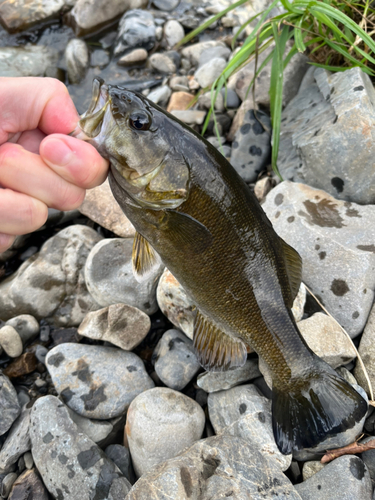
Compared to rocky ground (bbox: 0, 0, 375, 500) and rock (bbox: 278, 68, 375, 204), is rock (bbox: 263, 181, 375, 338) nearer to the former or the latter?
rocky ground (bbox: 0, 0, 375, 500)

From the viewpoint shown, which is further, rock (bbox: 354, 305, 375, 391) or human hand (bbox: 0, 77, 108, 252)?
rock (bbox: 354, 305, 375, 391)

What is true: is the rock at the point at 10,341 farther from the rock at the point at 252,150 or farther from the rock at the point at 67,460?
the rock at the point at 252,150

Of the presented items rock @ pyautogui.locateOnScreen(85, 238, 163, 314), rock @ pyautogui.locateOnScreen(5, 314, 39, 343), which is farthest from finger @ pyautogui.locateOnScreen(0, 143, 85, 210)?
rock @ pyautogui.locateOnScreen(5, 314, 39, 343)

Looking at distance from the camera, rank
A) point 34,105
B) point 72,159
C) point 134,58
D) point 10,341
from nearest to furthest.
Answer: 1. point 72,159
2. point 34,105
3. point 10,341
4. point 134,58

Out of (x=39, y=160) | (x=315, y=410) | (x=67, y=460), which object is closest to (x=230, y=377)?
(x=315, y=410)

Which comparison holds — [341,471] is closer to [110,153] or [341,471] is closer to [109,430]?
[109,430]

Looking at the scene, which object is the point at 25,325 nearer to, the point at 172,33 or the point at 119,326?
the point at 119,326

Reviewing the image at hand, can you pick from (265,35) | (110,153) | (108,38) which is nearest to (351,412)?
(110,153)
